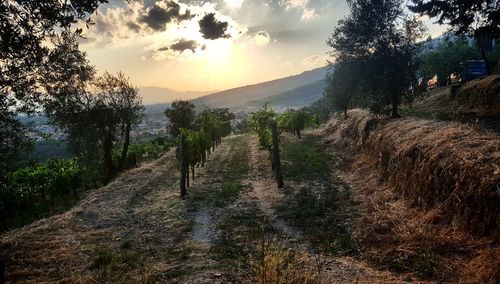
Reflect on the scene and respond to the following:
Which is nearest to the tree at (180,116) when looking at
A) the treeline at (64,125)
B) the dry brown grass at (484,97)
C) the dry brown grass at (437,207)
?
the treeline at (64,125)

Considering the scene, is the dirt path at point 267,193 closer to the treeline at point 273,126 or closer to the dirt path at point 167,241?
the dirt path at point 167,241

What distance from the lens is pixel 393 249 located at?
30.3 feet

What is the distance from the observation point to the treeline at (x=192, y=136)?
829 inches

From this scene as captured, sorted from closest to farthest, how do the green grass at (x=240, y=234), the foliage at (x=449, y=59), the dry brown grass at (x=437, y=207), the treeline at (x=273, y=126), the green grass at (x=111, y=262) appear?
the dry brown grass at (x=437, y=207)
the green grass at (x=111, y=262)
the green grass at (x=240, y=234)
the treeline at (x=273, y=126)
the foliage at (x=449, y=59)

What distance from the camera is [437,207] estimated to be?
35.0 ft

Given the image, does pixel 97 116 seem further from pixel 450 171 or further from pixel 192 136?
pixel 450 171

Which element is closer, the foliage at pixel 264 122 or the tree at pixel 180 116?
the foliage at pixel 264 122

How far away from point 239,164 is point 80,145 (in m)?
14.3

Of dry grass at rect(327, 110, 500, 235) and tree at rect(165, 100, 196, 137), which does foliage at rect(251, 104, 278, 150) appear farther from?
tree at rect(165, 100, 196, 137)

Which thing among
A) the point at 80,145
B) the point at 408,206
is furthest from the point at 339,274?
the point at 80,145

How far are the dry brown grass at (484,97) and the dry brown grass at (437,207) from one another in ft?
15.7

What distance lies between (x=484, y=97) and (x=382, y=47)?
807 centimetres

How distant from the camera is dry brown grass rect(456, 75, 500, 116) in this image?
18.8m

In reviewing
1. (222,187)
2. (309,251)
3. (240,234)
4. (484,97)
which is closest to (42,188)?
(222,187)
